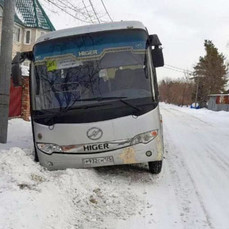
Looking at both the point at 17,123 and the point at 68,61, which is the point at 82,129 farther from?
the point at 17,123

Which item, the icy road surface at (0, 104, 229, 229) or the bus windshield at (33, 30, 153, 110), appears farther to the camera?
the bus windshield at (33, 30, 153, 110)

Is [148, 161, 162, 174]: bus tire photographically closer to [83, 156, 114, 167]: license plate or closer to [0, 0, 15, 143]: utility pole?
[83, 156, 114, 167]: license plate

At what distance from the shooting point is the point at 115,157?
5.99 meters

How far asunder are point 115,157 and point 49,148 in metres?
1.14

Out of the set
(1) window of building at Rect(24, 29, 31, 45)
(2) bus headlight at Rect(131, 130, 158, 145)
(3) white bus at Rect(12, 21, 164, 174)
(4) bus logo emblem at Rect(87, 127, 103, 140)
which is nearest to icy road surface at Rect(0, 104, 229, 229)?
(3) white bus at Rect(12, 21, 164, 174)

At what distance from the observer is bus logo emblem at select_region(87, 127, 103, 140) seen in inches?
233

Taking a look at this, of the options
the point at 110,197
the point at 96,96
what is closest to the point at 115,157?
the point at 110,197

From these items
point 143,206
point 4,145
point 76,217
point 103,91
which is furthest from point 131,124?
point 4,145

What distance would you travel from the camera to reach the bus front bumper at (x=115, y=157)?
598 cm

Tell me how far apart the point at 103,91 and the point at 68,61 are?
84 cm

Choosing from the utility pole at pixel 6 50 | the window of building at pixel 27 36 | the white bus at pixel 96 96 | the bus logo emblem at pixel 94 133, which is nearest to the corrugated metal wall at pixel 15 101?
the utility pole at pixel 6 50

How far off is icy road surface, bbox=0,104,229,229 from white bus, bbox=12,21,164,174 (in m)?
0.43

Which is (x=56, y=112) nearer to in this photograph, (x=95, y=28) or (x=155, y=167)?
(x=95, y=28)

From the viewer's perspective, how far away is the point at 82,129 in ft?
19.4
